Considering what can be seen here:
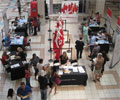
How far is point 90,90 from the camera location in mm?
9055

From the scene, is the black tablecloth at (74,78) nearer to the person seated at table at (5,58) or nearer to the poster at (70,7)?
the person seated at table at (5,58)

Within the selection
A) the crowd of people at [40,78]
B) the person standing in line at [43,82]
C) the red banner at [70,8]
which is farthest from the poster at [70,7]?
the person standing in line at [43,82]

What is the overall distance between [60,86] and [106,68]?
2974 mm

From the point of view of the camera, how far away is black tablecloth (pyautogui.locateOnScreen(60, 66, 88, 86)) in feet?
29.1

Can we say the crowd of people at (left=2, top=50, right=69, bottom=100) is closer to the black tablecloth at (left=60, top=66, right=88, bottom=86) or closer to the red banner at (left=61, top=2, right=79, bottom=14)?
the black tablecloth at (left=60, top=66, right=88, bottom=86)

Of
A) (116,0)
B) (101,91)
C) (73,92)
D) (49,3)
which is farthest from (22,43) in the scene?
(116,0)

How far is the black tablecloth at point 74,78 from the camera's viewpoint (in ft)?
29.1

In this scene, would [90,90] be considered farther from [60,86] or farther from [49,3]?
[49,3]

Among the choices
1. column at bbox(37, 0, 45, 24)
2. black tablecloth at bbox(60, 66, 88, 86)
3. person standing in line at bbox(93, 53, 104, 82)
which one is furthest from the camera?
column at bbox(37, 0, 45, 24)

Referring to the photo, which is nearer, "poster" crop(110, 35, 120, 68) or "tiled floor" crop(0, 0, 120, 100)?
"tiled floor" crop(0, 0, 120, 100)

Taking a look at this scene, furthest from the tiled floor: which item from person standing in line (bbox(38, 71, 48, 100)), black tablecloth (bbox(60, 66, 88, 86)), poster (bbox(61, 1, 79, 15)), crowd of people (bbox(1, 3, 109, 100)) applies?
poster (bbox(61, 1, 79, 15))

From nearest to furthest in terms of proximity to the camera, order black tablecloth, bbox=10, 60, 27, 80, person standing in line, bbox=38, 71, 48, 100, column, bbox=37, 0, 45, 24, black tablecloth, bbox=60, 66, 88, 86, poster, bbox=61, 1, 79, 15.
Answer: person standing in line, bbox=38, 71, 48, 100, black tablecloth, bbox=60, 66, 88, 86, black tablecloth, bbox=10, 60, 27, 80, poster, bbox=61, 1, 79, 15, column, bbox=37, 0, 45, 24

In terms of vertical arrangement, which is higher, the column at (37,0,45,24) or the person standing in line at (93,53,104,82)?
the column at (37,0,45,24)

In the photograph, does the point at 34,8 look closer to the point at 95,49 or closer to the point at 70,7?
the point at 70,7
